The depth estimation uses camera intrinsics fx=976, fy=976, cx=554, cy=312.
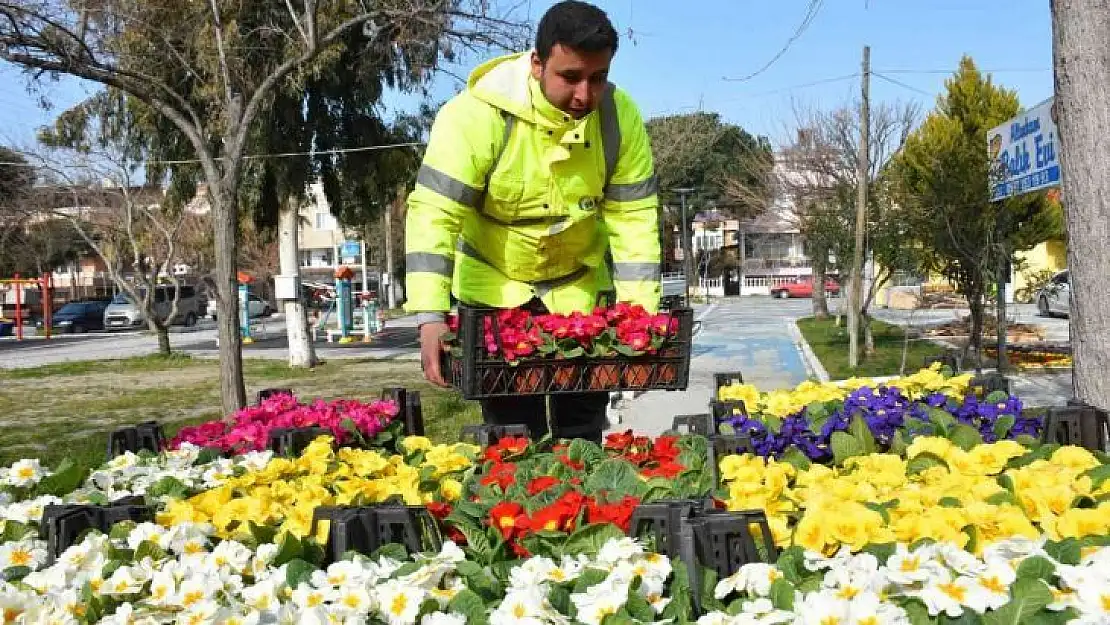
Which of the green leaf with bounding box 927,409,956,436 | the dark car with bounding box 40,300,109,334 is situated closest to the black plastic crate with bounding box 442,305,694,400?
the green leaf with bounding box 927,409,956,436

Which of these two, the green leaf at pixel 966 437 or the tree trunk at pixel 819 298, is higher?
the green leaf at pixel 966 437

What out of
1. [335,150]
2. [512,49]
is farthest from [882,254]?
[512,49]

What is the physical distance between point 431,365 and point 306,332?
50.1 feet

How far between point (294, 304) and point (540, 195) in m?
15.3

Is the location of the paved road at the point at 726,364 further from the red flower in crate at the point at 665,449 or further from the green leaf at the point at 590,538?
the green leaf at the point at 590,538

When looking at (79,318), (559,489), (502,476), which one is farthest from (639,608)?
(79,318)

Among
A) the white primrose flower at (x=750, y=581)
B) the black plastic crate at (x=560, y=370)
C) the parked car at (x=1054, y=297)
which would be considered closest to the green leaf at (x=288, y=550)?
the white primrose flower at (x=750, y=581)

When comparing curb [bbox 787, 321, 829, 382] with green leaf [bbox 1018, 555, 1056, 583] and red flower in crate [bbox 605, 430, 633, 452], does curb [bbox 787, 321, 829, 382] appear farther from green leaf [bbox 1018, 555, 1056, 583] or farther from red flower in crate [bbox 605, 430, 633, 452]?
green leaf [bbox 1018, 555, 1056, 583]

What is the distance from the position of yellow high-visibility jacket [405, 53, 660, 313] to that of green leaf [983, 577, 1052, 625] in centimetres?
190

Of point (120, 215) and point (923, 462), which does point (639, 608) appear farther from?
point (120, 215)

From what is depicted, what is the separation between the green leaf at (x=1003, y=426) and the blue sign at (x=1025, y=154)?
787cm

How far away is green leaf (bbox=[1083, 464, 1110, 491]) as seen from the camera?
2051 mm

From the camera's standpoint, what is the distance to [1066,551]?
65.2 inches

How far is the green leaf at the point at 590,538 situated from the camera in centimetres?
191
